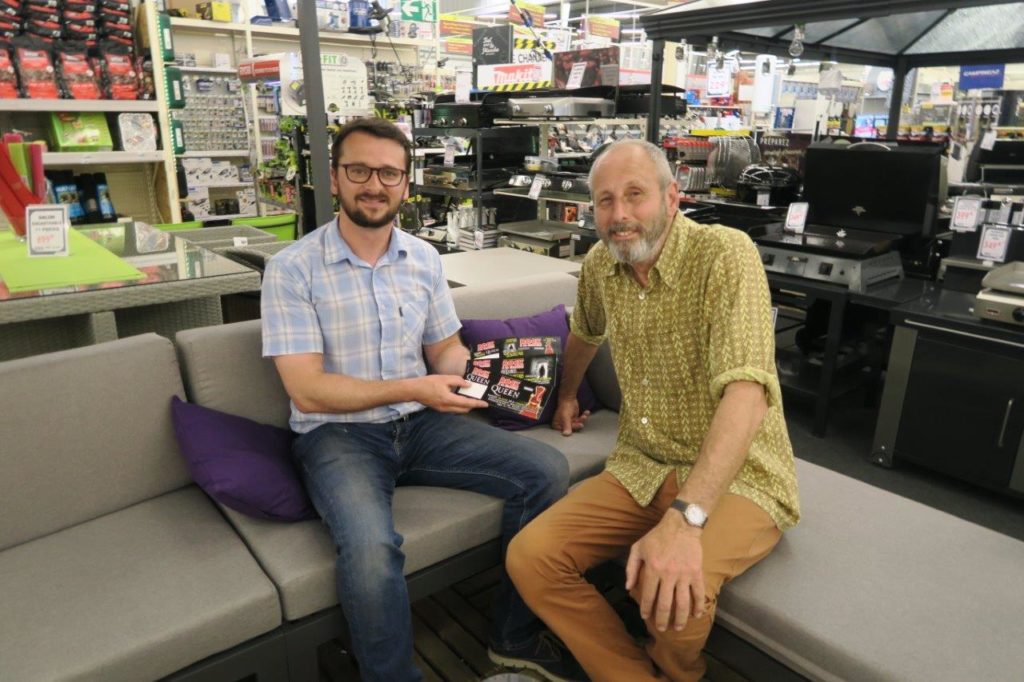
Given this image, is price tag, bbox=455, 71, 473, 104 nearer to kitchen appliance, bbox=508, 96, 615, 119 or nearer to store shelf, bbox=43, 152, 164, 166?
kitchen appliance, bbox=508, 96, 615, 119

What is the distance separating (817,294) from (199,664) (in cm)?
287

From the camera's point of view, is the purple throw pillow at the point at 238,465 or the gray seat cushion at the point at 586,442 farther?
the gray seat cushion at the point at 586,442

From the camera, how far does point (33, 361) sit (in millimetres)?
1741

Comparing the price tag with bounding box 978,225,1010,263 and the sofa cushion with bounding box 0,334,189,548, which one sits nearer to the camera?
the sofa cushion with bounding box 0,334,189,548

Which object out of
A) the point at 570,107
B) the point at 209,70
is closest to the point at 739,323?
the point at 570,107

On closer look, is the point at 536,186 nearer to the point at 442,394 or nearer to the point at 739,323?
the point at 442,394

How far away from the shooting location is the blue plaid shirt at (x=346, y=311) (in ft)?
6.18

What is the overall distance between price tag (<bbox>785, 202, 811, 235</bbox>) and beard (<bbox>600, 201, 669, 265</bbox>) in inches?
80.4

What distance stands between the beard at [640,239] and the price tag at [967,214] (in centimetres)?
199

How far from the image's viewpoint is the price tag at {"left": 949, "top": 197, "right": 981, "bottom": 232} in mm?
3000

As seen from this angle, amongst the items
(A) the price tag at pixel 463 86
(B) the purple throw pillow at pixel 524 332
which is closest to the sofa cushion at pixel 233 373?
(B) the purple throw pillow at pixel 524 332

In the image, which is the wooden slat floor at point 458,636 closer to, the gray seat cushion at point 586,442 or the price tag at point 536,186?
the gray seat cushion at point 586,442

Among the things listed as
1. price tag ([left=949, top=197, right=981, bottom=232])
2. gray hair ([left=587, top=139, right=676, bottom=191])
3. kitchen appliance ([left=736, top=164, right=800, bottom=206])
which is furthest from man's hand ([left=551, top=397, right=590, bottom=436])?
kitchen appliance ([left=736, top=164, right=800, bottom=206])

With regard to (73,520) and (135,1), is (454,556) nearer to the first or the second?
(73,520)
